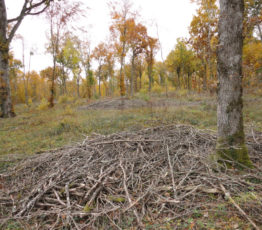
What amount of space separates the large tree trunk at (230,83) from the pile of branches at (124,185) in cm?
35

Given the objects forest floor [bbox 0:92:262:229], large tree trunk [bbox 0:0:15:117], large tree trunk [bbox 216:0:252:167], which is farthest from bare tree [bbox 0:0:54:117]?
large tree trunk [bbox 216:0:252:167]

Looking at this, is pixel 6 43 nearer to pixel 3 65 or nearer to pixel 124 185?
pixel 3 65

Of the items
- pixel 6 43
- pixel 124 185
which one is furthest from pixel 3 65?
pixel 124 185

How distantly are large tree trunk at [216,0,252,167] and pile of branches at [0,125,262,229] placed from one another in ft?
1.15

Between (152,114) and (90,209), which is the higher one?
(152,114)

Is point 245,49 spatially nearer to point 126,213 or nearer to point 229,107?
point 229,107

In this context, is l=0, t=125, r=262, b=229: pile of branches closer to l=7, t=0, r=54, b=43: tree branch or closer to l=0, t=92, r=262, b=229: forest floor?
l=0, t=92, r=262, b=229: forest floor

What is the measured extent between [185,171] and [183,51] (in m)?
20.5

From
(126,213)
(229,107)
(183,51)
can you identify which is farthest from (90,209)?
(183,51)

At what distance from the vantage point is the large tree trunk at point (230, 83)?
8.13 ft

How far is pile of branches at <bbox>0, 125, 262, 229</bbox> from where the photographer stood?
1987 millimetres

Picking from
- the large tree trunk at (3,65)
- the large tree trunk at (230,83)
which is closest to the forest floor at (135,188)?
the large tree trunk at (230,83)

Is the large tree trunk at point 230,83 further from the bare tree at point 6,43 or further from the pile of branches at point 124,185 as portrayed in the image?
the bare tree at point 6,43

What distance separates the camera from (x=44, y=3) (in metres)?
10.4
